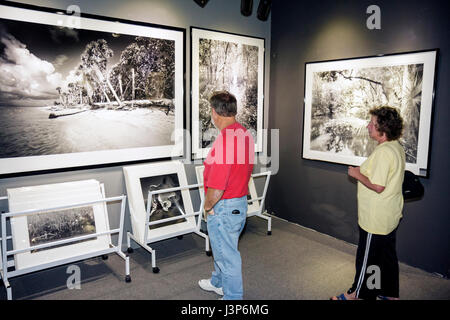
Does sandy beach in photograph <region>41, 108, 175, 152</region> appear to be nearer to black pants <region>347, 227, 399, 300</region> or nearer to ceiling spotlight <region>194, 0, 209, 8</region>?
ceiling spotlight <region>194, 0, 209, 8</region>

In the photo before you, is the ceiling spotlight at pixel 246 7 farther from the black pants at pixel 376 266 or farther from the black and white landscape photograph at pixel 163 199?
the black pants at pixel 376 266

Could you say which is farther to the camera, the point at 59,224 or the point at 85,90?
the point at 85,90

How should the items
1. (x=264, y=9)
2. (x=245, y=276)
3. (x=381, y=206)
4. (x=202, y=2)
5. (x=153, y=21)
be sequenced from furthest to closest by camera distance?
(x=264, y=9) < (x=202, y=2) < (x=153, y=21) < (x=245, y=276) < (x=381, y=206)

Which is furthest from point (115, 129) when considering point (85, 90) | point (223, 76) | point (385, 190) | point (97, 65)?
point (385, 190)

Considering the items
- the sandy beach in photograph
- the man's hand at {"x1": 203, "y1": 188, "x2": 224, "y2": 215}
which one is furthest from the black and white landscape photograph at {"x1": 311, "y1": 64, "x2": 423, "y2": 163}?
the man's hand at {"x1": 203, "y1": 188, "x2": 224, "y2": 215}

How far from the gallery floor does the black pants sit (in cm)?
31

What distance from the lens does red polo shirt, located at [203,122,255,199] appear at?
2250mm

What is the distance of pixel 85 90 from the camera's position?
3102mm

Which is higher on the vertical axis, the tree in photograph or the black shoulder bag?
the tree in photograph

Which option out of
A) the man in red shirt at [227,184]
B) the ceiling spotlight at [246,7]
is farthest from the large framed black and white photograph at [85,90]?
the man in red shirt at [227,184]

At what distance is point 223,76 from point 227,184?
78.3 inches

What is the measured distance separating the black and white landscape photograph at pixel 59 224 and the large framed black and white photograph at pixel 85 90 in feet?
1.31

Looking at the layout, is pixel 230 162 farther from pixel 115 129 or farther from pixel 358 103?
pixel 358 103

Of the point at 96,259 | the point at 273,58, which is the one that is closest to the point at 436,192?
the point at 273,58
